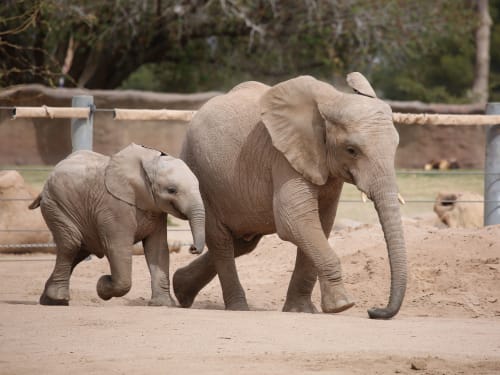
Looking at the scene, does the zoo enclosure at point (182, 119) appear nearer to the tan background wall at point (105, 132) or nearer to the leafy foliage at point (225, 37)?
the tan background wall at point (105, 132)

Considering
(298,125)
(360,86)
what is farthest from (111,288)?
(360,86)

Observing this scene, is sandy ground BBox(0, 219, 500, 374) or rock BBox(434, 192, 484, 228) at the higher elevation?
sandy ground BBox(0, 219, 500, 374)

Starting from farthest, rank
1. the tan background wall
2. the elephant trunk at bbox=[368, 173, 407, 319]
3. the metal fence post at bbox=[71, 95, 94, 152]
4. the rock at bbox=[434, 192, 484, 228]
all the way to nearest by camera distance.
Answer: the tan background wall
the rock at bbox=[434, 192, 484, 228]
the metal fence post at bbox=[71, 95, 94, 152]
the elephant trunk at bbox=[368, 173, 407, 319]

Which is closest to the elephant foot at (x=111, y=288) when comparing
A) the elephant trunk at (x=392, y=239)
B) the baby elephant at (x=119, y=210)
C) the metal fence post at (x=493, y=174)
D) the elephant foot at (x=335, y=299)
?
the baby elephant at (x=119, y=210)

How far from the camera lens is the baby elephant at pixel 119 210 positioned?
763 centimetres

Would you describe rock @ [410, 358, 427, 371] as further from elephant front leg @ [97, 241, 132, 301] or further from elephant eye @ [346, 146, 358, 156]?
elephant front leg @ [97, 241, 132, 301]

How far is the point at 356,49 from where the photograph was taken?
2158cm

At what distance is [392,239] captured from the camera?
275 inches

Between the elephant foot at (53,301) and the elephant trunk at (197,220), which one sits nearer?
the elephant trunk at (197,220)

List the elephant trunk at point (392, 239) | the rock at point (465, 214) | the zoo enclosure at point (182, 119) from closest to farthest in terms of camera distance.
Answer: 1. the elephant trunk at point (392, 239)
2. the zoo enclosure at point (182, 119)
3. the rock at point (465, 214)

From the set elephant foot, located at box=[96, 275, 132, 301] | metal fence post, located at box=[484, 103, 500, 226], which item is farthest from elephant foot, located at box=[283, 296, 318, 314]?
metal fence post, located at box=[484, 103, 500, 226]

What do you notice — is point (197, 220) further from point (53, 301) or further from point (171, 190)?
point (53, 301)

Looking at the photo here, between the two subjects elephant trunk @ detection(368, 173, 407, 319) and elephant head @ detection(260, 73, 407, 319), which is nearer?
elephant trunk @ detection(368, 173, 407, 319)

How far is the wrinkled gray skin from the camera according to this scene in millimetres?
7148
